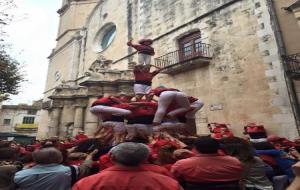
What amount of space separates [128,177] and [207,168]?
3.20 feet

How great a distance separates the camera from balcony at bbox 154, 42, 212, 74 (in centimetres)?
1339

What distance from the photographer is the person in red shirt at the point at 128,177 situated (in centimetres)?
199

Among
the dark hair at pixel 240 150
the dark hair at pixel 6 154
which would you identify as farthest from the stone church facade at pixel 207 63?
the dark hair at pixel 6 154

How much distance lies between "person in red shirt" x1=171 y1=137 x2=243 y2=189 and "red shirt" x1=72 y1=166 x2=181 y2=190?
1.85 ft

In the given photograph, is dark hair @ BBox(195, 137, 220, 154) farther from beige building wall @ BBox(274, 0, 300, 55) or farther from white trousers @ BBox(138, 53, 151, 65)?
beige building wall @ BBox(274, 0, 300, 55)

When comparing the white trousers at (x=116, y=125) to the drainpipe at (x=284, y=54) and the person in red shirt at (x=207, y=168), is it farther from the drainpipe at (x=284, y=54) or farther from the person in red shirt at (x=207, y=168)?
the drainpipe at (x=284, y=54)

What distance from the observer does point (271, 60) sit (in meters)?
11.1

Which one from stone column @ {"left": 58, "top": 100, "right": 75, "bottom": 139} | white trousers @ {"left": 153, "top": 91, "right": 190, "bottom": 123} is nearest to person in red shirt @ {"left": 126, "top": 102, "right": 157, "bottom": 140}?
white trousers @ {"left": 153, "top": 91, "right": 190, "bottom": 123}

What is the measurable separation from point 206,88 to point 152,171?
11535 millimetres

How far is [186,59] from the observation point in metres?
13.6

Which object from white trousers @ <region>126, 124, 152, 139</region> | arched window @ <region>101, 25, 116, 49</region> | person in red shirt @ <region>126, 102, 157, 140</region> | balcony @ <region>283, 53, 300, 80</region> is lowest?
white trousers @ <region>126, 124, 152, 139</region>

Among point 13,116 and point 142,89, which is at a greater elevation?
point 13,116

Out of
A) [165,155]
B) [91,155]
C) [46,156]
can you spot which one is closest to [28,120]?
[91,155]

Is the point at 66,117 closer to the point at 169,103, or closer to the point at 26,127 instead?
the point at 169,103
